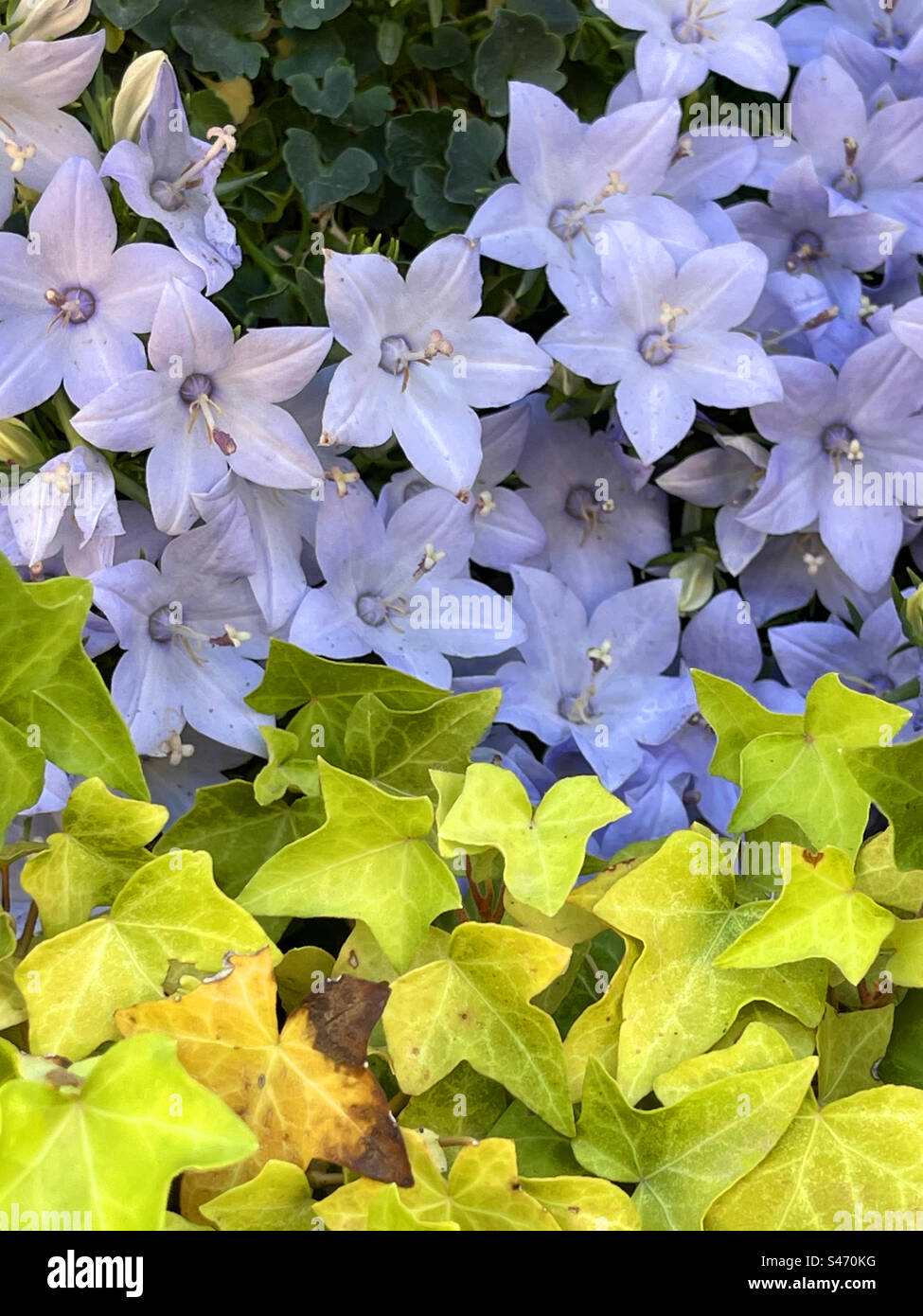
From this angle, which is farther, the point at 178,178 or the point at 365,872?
the point at 178,178

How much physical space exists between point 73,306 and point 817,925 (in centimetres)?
49

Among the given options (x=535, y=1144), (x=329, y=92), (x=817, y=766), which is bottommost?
(x=535, y=1144)

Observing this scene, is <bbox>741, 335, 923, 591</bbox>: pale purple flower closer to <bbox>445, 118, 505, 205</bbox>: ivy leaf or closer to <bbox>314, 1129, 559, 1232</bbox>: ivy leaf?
<bbox>445, 118, 505, 205</bbox>: ivy leaf

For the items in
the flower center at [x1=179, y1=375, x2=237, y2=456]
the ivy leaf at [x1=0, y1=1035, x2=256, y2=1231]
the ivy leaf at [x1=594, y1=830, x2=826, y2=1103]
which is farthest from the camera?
the flower center at [x1=179, y1=375, x2=237, y2=456]

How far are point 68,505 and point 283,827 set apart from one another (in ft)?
0.69

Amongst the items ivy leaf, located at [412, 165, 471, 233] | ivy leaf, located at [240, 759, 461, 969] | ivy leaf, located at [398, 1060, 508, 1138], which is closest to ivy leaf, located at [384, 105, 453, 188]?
ivy leaf, located at [412, 165, 471, 233]

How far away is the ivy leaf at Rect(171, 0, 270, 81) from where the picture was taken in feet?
2.52

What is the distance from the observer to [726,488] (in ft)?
2.66

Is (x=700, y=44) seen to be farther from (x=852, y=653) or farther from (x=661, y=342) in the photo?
(x=852, y=653)

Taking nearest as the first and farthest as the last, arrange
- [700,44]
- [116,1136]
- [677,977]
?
[116,1136] < [677,977] < [700,44]

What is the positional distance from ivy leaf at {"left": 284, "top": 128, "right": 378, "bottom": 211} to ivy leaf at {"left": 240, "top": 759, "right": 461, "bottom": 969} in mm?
393

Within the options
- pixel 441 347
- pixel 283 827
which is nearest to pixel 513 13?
pixel 441 347

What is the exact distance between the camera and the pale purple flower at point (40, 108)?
2.09 feet

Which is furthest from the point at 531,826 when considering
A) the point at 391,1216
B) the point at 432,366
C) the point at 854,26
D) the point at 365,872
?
the point at 854,26
